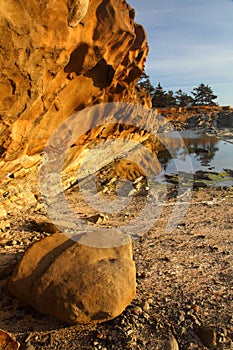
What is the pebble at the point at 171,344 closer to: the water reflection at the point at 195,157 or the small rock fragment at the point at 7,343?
the small rock fragment at the point at 7,343

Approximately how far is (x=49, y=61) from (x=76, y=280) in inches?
174

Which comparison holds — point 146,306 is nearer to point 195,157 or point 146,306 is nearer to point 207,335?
point 207,335

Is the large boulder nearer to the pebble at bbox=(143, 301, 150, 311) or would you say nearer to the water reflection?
the pebble at bbox=(143, 301, 150, 311)

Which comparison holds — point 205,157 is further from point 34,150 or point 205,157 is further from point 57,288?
point 57,288

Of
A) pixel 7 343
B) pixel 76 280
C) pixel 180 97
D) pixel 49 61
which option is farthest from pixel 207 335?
pixel 180 97

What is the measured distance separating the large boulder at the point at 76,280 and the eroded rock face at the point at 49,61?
2928 mm

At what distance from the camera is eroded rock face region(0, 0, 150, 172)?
16.6 feet

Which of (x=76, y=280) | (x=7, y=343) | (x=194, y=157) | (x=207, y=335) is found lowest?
(x=207, y=335)

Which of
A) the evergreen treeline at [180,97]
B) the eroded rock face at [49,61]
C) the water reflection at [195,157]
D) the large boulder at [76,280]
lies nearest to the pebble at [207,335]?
the large boulder at [76,280]

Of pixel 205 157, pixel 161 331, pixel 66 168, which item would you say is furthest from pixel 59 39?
pixel 205 157

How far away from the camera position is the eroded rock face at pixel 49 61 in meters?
5.06

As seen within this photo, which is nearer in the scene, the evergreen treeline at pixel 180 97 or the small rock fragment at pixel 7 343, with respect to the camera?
the small rock fragment at pixel 7 343

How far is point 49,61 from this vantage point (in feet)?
19.5

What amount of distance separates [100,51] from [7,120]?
383 cm
